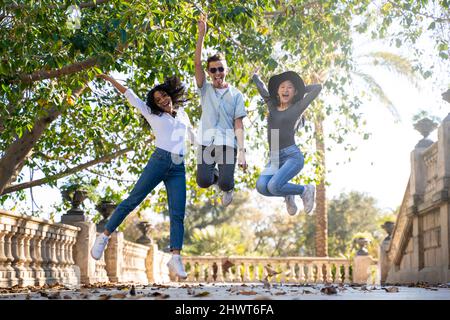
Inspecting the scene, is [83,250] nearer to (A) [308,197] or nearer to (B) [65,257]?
(B) [65,257]

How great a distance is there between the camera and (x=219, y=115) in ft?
27.3

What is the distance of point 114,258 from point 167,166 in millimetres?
8682

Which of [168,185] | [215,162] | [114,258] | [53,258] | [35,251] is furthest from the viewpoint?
[114,258]

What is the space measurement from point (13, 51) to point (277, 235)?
39.4 m

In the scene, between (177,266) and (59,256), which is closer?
(177,266)

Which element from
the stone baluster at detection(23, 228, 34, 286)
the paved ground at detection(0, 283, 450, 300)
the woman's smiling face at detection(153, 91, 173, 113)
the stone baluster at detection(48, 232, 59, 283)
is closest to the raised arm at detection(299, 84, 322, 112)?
the woman's smiling face at detection(153, 91, 173, 113)

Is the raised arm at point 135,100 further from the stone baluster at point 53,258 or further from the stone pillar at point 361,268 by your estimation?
the stone pillar at point 361,268

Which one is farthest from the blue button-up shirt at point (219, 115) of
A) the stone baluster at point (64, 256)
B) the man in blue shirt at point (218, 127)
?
the stone baluster at point (64, 256)

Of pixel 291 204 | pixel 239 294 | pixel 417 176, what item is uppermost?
pixel 417 176

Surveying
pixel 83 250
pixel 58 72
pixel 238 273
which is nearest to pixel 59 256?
pixel 83 250

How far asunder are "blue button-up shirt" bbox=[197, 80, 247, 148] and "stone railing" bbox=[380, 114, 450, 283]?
226 inches

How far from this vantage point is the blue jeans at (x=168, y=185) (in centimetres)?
810

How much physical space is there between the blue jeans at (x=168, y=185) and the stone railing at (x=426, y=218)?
20.1 ft
